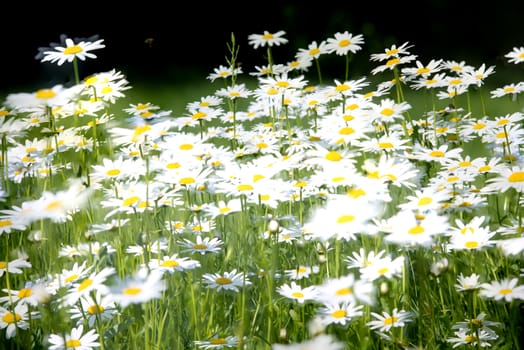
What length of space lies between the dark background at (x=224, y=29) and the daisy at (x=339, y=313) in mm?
4637

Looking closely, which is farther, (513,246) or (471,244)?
(471,244)

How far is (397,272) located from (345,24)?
536 centimetres

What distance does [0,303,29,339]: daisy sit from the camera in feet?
4.19

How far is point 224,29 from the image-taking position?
6809mm

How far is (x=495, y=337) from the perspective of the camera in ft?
3.97

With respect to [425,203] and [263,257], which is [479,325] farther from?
[263,257]

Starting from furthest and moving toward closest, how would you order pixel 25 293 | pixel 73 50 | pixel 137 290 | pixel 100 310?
pixel 73 50, pixel 25 293, pixel 100 310, pixel 137 290

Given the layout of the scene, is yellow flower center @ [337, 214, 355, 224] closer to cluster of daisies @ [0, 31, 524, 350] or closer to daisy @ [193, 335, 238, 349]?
cluster of daisies @ [0, 31, 524, 350]

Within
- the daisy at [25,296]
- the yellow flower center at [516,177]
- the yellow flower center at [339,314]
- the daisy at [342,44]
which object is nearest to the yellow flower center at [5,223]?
the daisy at [25,296]

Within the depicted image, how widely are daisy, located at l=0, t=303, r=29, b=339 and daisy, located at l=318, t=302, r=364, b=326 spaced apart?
21.8 inches

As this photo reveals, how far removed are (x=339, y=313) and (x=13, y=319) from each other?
2.01 ft

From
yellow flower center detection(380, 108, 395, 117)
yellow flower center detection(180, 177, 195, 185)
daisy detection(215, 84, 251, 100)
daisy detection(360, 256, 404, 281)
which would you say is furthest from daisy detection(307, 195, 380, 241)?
daisy detection(215, 84, 251, 100)

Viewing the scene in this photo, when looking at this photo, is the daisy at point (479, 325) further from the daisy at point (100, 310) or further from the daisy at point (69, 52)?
the daisy at point (69, 52)

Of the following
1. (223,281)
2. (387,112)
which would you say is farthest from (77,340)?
(387,112)
